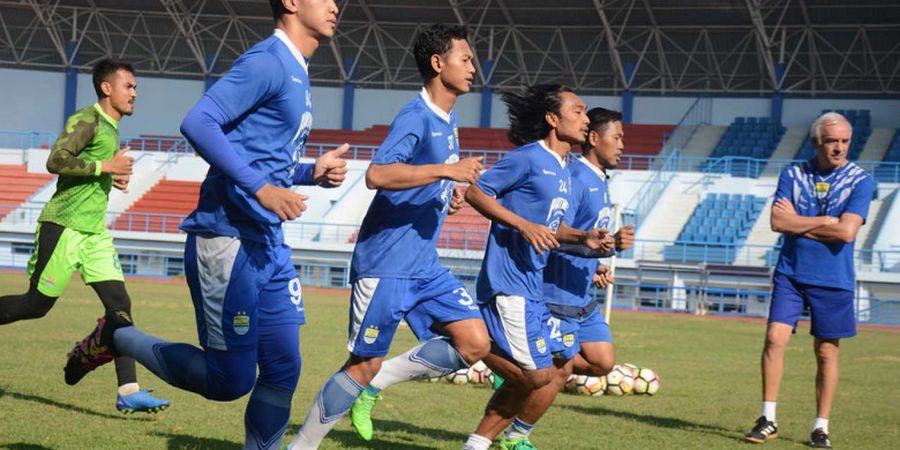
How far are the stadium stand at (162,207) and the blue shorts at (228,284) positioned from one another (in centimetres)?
3127

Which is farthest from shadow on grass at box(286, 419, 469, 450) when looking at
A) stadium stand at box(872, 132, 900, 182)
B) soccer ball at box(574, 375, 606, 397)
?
stadium stand at box(872, 132, 900, 182)

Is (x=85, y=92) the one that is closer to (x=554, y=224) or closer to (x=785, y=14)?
(x=785, y=14)

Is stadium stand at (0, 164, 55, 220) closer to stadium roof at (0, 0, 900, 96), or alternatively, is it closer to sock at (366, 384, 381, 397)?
stadium roof at (0, 0, 900, 96)

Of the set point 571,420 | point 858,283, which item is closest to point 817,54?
point 858,283

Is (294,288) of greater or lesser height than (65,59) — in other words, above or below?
below

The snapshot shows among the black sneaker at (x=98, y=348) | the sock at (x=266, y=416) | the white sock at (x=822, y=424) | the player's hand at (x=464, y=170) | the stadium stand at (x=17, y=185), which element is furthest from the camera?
the stadium stand at (x=17, y=185)

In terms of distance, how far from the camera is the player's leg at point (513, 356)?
6238mm

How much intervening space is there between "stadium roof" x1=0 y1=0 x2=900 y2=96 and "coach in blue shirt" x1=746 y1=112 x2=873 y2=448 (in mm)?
29403

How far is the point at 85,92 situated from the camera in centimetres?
4538

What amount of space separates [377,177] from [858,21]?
36330mm

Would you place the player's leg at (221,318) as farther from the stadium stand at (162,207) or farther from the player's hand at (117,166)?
the stadium stand at (162,207)

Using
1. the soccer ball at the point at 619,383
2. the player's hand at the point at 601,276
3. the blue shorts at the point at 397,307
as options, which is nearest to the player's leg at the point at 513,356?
the blue shorts at the point at 397,307

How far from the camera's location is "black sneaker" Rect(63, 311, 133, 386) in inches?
225

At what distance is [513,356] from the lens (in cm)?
623
